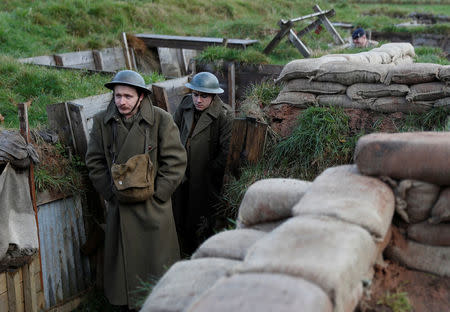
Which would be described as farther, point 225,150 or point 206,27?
point 206,27

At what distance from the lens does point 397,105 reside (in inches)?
207

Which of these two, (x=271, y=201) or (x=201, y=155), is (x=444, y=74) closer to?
(x=201, y=155)

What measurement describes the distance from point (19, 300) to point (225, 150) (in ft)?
8.80

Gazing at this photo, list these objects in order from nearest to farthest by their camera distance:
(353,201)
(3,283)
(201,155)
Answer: (353,201)
(3,283)
(201,155)

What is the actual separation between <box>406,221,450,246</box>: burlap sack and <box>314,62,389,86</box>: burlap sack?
304cm

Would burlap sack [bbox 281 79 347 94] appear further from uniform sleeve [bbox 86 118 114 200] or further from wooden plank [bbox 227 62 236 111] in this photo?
wooden plank [bbox 227 62 236 111]

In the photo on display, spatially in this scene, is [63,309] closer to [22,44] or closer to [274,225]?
[274,225]

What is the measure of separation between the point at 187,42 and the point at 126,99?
6790 mm

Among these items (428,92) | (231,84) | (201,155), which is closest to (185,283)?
(201,155)

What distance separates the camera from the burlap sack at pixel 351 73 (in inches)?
210

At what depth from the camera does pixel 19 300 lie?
4.97 meters

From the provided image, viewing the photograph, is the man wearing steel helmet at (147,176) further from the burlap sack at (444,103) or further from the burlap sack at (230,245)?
the burlap sack at (444,103)

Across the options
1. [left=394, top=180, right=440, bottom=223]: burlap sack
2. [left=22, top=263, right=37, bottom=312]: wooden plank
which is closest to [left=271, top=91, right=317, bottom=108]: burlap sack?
[left=394, top=180, right=440, bottom=223]: burlap sack

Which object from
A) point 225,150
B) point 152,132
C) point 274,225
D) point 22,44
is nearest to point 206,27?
point 22,44
